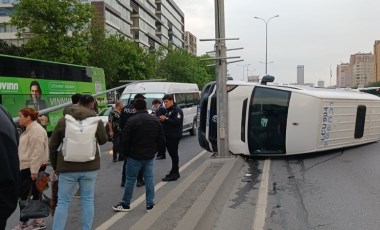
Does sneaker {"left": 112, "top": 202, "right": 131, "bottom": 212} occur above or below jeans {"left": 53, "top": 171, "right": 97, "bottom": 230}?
below

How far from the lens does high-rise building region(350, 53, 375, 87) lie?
10250 centimetres

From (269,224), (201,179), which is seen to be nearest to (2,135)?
(269,224)

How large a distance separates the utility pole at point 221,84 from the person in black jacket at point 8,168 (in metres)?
9.38

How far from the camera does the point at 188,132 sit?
74.9 feet

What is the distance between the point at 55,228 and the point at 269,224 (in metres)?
2.68

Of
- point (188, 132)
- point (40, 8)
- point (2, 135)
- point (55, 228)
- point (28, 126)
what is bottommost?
point (188, 132)

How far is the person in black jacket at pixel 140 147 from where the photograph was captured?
6.76 meters

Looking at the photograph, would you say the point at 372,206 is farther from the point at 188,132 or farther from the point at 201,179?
the point at 188,132

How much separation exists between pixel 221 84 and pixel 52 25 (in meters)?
31.0

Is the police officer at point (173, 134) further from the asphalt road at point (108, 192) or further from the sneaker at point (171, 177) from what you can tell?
the asphalt road at point (108, 192)

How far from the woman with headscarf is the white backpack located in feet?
3.41

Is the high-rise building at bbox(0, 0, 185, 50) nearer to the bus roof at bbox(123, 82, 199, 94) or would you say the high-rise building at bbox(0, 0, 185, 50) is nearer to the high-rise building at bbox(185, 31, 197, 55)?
the high-rise building at bbox(185, 31, 197, 55)

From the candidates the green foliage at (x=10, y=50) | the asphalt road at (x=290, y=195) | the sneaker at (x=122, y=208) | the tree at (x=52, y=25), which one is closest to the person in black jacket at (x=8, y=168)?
the asphalt road at (x=290, y=195)

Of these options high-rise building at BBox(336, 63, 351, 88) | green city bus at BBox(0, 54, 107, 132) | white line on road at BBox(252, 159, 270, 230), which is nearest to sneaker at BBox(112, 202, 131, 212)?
white line on road at BBox(252, 159, 270, 230)
